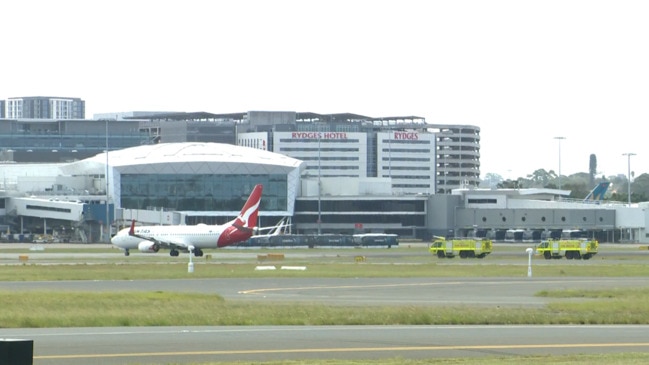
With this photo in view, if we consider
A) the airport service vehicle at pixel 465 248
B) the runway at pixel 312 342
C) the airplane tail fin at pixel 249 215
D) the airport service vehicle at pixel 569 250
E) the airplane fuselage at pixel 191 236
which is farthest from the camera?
the airplane tail fin at pixel 249 215

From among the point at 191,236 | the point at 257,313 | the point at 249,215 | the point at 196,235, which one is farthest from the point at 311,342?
the point at 249,215

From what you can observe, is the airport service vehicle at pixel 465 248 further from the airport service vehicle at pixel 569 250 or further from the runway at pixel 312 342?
the runway at pixel 312 342

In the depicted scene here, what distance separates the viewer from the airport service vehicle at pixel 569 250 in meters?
106

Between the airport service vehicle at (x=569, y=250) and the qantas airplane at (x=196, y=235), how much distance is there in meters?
28.0

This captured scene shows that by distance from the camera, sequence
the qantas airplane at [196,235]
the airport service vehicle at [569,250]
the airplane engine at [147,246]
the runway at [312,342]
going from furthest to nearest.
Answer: the airplane engine at [147,246] → the qantas airplane at [196,235] → the airport service vehicle at [569,250] → the runway at [312,342]

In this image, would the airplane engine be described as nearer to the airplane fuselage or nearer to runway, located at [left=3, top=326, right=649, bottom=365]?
the airplane fuselage

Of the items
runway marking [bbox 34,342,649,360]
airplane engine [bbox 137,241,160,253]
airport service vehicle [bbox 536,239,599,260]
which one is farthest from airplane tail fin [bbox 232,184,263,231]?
runway marking [bbox 34,342,649,360]

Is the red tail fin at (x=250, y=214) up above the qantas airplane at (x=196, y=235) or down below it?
above

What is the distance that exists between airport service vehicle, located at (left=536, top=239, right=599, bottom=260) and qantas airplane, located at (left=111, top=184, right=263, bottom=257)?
28.0 meters

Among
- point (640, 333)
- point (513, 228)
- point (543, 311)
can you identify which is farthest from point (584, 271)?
point (513, 228)

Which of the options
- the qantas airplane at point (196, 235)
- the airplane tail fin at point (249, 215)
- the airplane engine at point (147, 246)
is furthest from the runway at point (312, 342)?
the airplane engine at point (147, 246)

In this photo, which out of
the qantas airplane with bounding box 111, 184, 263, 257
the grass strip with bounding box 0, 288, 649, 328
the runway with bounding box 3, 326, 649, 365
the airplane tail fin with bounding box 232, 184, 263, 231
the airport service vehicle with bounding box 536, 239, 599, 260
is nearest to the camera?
the runway with bounding box 3, 326, 649, 365

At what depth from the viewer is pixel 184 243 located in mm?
117250

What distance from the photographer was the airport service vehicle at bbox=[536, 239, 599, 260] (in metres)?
106
